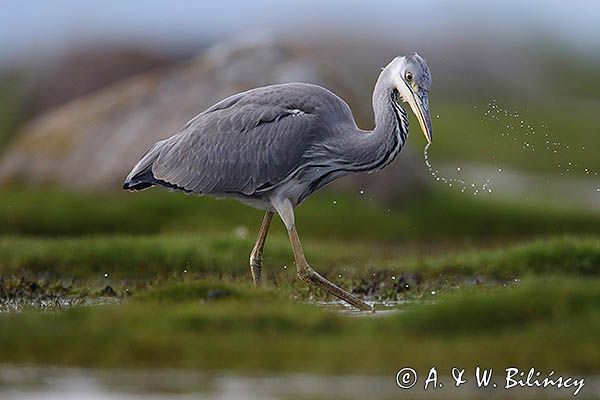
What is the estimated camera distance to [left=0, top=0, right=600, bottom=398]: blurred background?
8.52 meters

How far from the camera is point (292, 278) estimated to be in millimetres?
13906

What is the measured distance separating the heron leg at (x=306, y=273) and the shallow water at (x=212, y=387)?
139 inches

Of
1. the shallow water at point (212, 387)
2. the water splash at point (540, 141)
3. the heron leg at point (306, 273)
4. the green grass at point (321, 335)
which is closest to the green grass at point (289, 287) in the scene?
the green grass at point (321, 335)

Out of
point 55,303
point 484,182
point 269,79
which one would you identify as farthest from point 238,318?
point 484,182

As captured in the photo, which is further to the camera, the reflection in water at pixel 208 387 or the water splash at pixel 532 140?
the water splash at pixel 532 140

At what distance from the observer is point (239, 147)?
13016 millimetres

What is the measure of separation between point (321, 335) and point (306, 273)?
10.7ft

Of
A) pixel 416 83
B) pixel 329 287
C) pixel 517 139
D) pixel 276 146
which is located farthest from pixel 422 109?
pixel 517 139

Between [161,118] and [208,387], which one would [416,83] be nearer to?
[208,387]

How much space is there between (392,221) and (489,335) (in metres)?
12.9

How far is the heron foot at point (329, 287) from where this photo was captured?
11.5 m

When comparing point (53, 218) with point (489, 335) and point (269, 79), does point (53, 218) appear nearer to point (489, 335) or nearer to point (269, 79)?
point (269, 79)

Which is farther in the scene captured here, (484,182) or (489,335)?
(484,182)

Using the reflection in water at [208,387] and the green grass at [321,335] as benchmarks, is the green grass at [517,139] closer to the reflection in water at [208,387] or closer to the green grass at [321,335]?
the green grass at [321,335]
